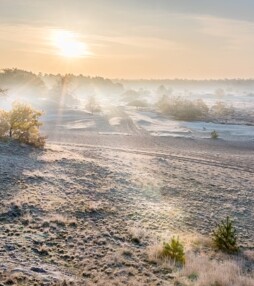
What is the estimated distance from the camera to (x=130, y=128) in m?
52.6

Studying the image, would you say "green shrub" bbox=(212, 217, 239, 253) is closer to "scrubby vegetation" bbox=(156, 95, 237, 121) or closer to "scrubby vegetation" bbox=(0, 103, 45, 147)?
"scrubby vegetation" bbox=(0, 103, 45, 147)

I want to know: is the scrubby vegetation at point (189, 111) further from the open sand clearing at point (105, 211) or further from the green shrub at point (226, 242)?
the green shrub at point (226, 242)

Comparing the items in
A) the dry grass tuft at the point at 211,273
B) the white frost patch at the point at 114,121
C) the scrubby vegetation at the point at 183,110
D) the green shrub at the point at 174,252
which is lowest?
the dry grass tuft at the point at 211,273

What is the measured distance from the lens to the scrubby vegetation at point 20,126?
85.5ft

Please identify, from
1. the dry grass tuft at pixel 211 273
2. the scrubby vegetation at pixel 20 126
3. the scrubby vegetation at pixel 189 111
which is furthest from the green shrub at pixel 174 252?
the scrubby vegetation at pixel 189 111

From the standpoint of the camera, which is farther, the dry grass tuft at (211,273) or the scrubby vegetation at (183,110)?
the scrubby vegetation at (183,110)

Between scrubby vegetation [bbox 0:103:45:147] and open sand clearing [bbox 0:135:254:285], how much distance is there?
49.5 inches

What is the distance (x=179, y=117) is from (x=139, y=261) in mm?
57967

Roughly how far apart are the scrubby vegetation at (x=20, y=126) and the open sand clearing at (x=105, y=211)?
4.12ft

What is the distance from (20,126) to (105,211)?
467 inches

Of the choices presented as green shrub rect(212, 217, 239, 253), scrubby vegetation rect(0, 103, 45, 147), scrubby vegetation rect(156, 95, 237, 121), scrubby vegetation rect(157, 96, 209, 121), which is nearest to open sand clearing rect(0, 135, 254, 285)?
green shrub rect(212, 217, 239, 253)

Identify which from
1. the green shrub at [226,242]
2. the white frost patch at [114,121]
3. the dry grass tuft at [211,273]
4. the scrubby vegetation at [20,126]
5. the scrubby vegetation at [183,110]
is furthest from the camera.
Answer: the scrubby vegetation at [183,110]

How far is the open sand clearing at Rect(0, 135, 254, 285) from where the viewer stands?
11.7 metres

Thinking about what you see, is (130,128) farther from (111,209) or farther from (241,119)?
(111,209)
